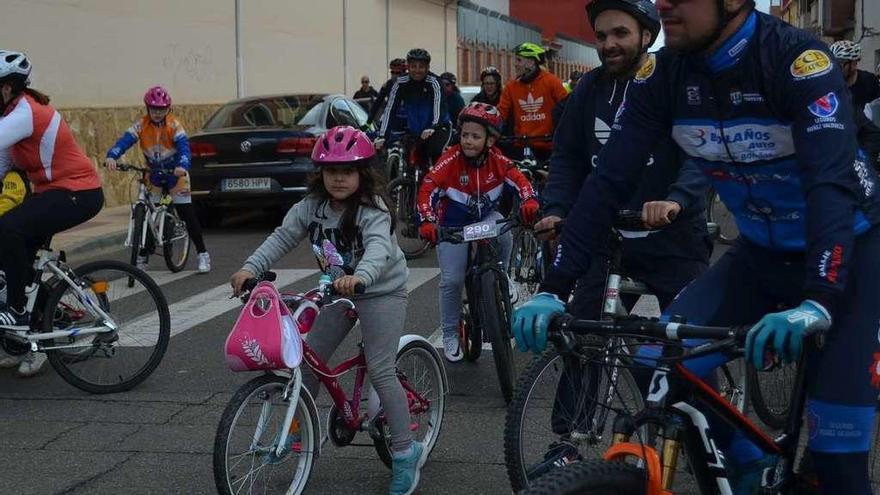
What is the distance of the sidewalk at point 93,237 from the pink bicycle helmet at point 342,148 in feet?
27.4

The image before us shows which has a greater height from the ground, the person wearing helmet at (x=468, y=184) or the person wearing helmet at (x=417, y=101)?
the person wearing helmet at (x=417, y=101)

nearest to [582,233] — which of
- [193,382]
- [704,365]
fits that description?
[704,365]

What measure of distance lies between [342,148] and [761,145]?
2.16 meters

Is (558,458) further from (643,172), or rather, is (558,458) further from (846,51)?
(846,51)

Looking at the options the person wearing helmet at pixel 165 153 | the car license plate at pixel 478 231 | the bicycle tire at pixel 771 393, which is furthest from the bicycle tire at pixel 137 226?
the bicycle tire at pixel 771 393

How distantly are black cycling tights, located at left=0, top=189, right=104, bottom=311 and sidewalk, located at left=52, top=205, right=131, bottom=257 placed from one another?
19.8 feet

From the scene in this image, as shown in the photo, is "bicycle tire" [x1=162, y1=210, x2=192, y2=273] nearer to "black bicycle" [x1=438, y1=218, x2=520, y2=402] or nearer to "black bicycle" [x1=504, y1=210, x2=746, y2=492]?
"black bicycle" [x1=438, y1=218, x2=520, y2=402]

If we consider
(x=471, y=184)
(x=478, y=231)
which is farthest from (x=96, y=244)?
(x=478, y=231)

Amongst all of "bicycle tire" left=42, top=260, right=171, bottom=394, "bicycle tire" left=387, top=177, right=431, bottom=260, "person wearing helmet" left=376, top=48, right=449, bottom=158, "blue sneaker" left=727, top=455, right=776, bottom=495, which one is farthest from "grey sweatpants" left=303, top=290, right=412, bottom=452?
"person wearing helmet" left=376, top=48, right=449, bottom=158

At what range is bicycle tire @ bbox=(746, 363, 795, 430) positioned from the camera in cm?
448

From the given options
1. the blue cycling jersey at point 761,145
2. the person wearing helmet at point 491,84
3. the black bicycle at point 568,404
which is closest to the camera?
the blue cycling jersey at point 761,145

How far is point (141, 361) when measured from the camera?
7367 millimetres

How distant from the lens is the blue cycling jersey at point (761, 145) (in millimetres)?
3027

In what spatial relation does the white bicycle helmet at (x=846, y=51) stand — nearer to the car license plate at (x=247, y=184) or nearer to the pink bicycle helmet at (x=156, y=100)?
the pink bicycle helmet at (x=156, y=100)
